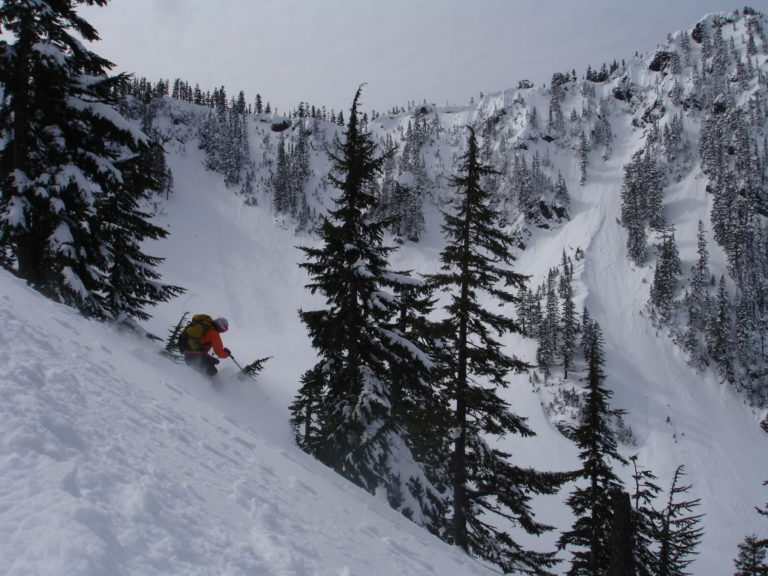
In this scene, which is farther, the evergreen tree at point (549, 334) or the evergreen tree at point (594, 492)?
the evergreen tree at point (549, 334)

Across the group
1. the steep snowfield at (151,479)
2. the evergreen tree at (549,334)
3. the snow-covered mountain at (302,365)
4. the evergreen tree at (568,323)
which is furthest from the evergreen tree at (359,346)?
the evergreen tree at (568,323)

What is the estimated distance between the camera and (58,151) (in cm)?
991

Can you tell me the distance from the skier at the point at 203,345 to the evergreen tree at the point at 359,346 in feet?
8.28

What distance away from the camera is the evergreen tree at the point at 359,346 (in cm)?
1185

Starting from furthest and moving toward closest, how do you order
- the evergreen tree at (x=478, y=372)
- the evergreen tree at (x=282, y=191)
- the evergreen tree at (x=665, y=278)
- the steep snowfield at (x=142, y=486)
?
the evergreen tree at (x=282, y=191) → the evergreen tree at (x=665, y=278) → the evergreen tree at (x=478, y=372) → the steep snowfield at (x=142, y=486)

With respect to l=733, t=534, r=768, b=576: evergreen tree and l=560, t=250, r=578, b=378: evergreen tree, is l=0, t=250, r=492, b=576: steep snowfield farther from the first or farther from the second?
l=560, t=250, r=578, b=378: evergreen tree

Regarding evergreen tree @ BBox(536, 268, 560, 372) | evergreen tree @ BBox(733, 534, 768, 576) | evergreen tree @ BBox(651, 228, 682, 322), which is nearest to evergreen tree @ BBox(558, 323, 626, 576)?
evergreen tree @ BBox(733, 534, 768, 576)

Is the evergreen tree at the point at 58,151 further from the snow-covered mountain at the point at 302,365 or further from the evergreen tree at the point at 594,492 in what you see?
the evergreen tree at the point at 594,492

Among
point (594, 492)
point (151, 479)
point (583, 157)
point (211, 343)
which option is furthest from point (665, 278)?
point (151, 479)

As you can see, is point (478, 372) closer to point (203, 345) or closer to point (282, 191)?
point (203, 345)

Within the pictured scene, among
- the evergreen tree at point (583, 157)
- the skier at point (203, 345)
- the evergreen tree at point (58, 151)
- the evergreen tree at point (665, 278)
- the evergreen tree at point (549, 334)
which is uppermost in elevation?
the evergreen tree at point (583, 157)

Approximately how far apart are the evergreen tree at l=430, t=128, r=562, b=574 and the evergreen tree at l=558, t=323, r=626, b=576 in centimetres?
306

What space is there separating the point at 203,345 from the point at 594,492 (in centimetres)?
1433

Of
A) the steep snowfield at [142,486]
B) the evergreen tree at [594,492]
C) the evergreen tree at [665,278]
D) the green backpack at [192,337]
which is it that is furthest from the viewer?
the evergreen tree at [665,278]
